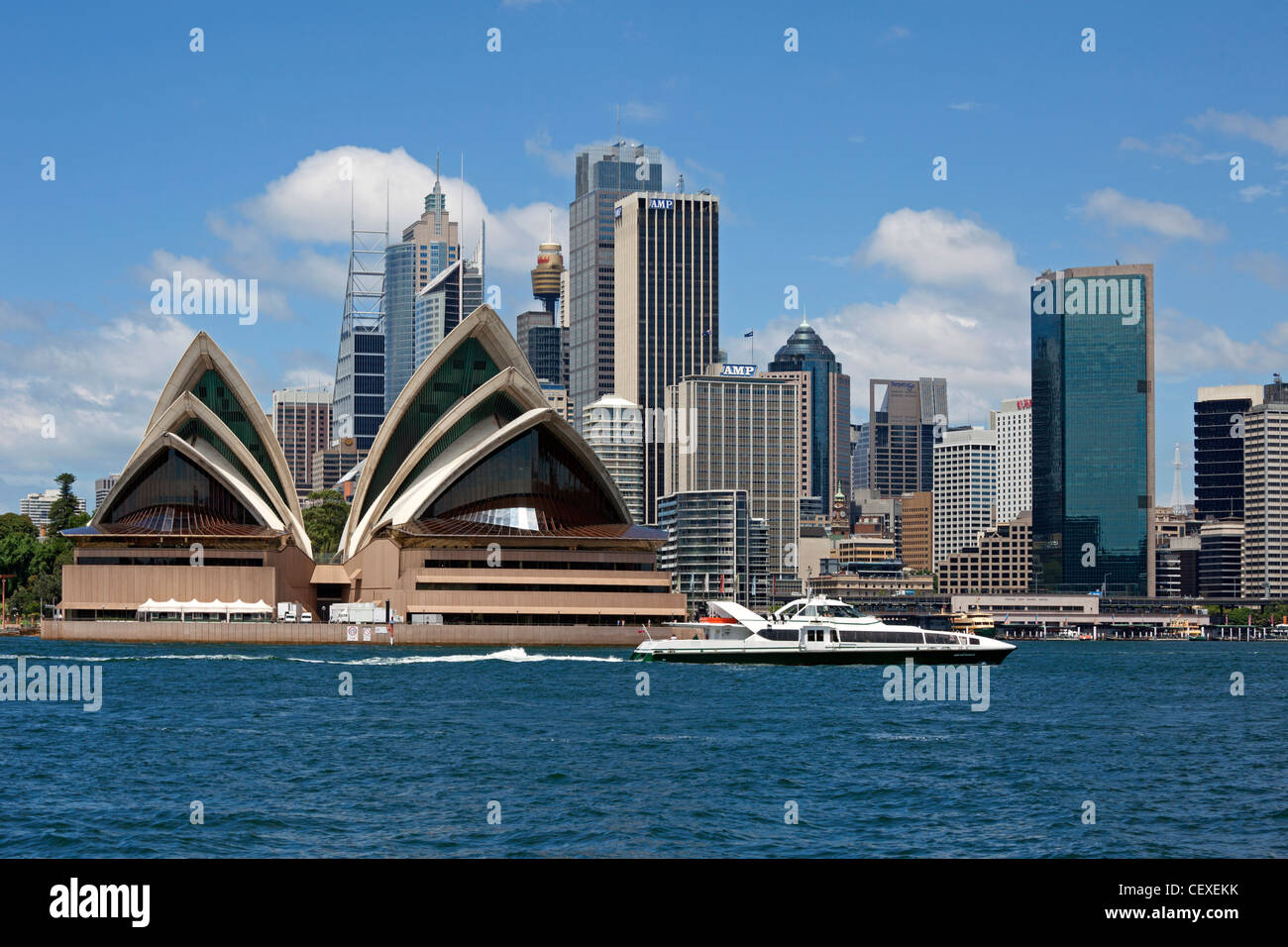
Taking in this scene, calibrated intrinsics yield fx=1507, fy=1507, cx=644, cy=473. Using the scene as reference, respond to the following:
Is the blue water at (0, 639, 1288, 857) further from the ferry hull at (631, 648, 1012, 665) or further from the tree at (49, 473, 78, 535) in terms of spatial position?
the tree at (49, 473, 78, 535)

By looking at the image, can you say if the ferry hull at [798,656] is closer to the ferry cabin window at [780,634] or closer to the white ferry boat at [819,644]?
the white ferry boat at [819,644]

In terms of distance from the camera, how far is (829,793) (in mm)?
29922

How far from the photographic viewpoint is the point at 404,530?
364ft

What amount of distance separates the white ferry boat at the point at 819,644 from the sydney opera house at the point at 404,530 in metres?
26.1

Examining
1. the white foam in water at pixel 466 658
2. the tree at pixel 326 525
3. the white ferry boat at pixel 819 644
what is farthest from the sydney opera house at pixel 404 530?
the tree at pixel 326 525

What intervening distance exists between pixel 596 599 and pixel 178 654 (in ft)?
108

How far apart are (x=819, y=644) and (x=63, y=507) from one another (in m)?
122

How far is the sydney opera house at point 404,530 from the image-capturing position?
361 feet

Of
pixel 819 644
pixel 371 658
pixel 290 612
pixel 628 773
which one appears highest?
pixel 628 773

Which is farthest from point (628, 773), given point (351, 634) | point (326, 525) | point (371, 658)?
point (326, 525)

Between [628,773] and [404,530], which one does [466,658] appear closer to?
[404,530]
